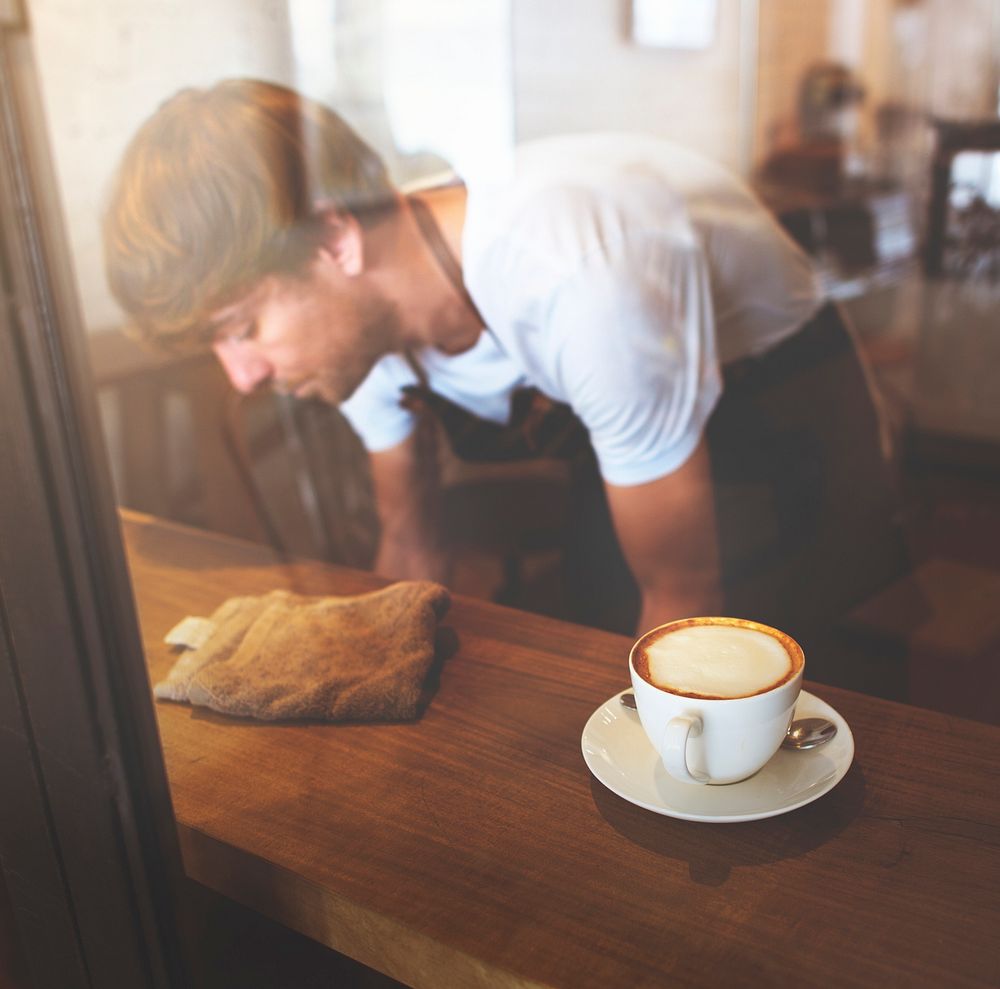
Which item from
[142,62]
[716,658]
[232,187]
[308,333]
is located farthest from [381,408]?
[716,658]

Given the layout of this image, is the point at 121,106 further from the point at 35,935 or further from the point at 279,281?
the point at 35,935

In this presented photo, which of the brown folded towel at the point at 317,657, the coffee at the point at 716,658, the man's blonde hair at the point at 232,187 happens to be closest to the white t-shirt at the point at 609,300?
the man's blonde hair at the point at 232,187

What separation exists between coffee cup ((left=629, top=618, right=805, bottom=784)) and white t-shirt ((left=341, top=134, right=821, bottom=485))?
0.32 m

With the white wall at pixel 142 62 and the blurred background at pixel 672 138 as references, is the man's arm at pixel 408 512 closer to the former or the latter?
the blurred background at pixel 672 138

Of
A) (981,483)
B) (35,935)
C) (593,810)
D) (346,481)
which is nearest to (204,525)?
(346,481)

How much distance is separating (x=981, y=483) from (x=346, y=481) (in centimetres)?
61

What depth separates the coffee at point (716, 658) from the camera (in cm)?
46

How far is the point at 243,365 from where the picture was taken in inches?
→ 33.8

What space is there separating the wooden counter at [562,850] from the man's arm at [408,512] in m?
0.32

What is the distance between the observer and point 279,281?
794mm

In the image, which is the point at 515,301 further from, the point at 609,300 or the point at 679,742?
the point at 679,742

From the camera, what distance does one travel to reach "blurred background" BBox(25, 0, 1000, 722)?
753 mm

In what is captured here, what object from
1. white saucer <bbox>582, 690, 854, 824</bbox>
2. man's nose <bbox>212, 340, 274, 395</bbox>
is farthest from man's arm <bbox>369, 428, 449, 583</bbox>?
white saucer <bbox>582, 690, 854, 824</bbox>

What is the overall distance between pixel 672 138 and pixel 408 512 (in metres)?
0.40
